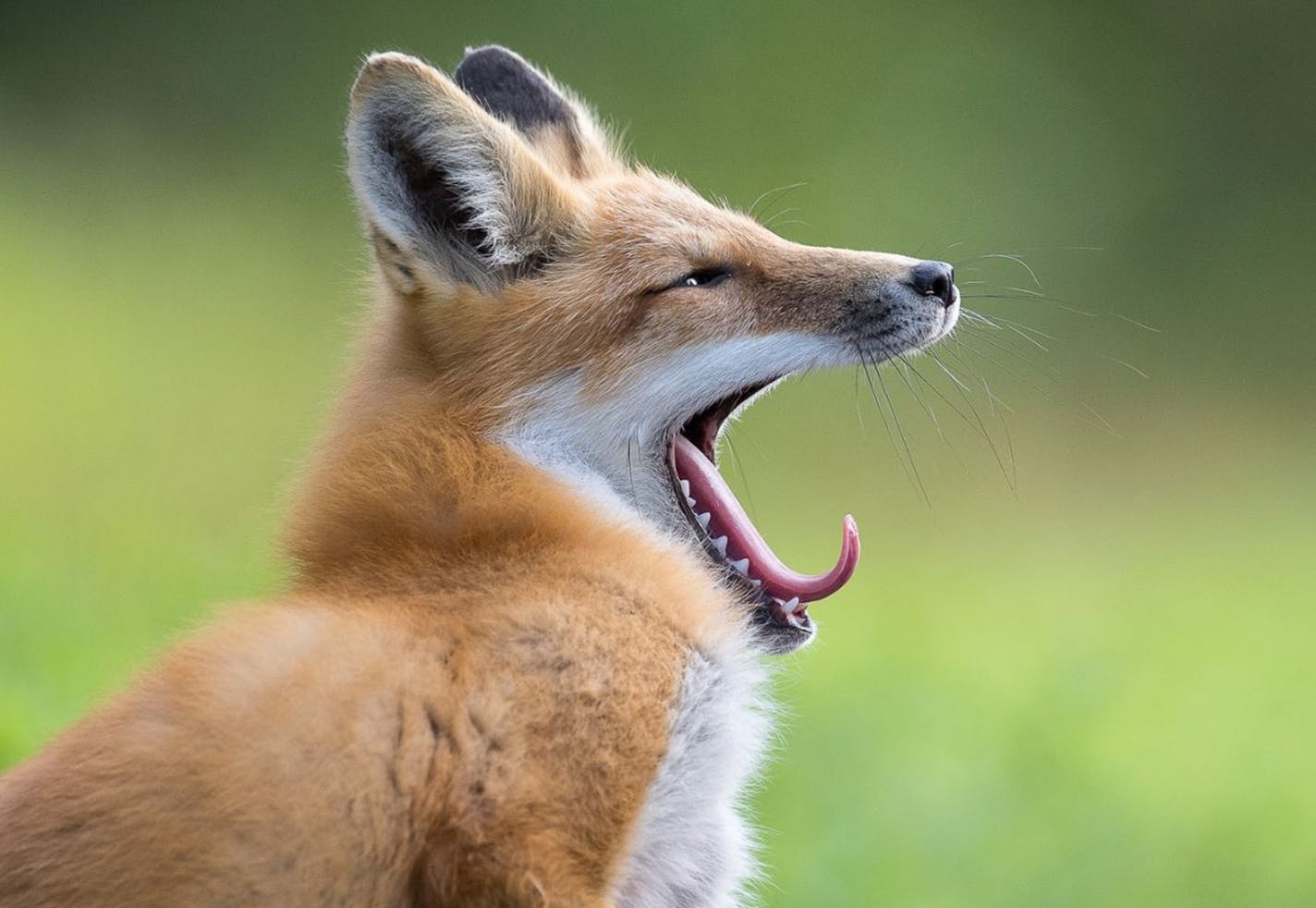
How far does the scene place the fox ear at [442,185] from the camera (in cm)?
342

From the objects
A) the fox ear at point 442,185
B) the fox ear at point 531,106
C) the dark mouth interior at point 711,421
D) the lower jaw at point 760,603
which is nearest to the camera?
the fox ear at point 442,185

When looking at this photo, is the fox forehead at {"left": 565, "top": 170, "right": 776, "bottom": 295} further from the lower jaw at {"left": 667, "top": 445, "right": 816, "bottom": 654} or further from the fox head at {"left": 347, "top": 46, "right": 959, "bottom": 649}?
the lower jaw at {"left": 667, "top": 445, "right": 816, "bottom": 654}

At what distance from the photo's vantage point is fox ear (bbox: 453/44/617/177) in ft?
14.2

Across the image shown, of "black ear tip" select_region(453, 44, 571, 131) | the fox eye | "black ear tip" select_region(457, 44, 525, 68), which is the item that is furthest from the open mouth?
"black ear tip" select_region(457, 44, 525, 68)

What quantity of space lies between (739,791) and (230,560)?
16.4 ft

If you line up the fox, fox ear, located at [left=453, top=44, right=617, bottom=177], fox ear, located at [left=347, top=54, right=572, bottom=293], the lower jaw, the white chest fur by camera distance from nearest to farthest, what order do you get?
1. the fox
2. the white chest fur
3. fox ear, located at [left=347, top=54, right=572, bottom=293]
4. the lower jaw
5. fox ear, located at [left=453, top=44, right=617, bottom=177]

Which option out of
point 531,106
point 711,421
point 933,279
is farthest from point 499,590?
point 531,106

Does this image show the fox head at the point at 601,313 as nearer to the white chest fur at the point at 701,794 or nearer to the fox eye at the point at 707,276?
the fox eye at the point at 707,276

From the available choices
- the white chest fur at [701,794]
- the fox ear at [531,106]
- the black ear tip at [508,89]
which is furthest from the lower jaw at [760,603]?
the black ear tip at [508,89]

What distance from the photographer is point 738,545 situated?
368cm

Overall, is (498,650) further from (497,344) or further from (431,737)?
(497,344)

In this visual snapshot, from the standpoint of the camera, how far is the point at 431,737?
2658 millimetres

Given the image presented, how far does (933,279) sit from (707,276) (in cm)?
55

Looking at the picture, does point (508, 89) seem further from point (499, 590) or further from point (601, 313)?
point (499, 590)
